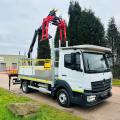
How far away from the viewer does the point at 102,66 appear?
32.6ft

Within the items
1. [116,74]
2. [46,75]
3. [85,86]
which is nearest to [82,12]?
[116,74]

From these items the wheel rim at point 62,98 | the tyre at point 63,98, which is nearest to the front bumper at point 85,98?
the tyre at point 63,98

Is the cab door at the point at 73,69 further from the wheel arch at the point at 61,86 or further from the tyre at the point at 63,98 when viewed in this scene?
the tyre at the point at 63,98

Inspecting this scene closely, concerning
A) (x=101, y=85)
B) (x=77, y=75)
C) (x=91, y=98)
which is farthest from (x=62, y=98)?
(x=101, y=85)

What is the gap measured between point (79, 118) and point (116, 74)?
1726cm

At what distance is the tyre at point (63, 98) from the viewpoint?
960 cm

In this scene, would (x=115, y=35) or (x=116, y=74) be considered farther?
(x=115, y=35)

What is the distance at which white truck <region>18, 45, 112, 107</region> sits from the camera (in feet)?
29.0

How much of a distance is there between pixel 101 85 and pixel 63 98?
173cm

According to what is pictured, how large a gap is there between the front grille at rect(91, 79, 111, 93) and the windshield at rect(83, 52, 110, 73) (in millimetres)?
472

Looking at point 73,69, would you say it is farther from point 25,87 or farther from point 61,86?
point 25,87

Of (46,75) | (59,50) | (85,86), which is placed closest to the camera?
(85,86)

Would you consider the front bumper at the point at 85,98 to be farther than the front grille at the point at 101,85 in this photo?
No

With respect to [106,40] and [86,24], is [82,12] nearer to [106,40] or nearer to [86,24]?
[86,24]
